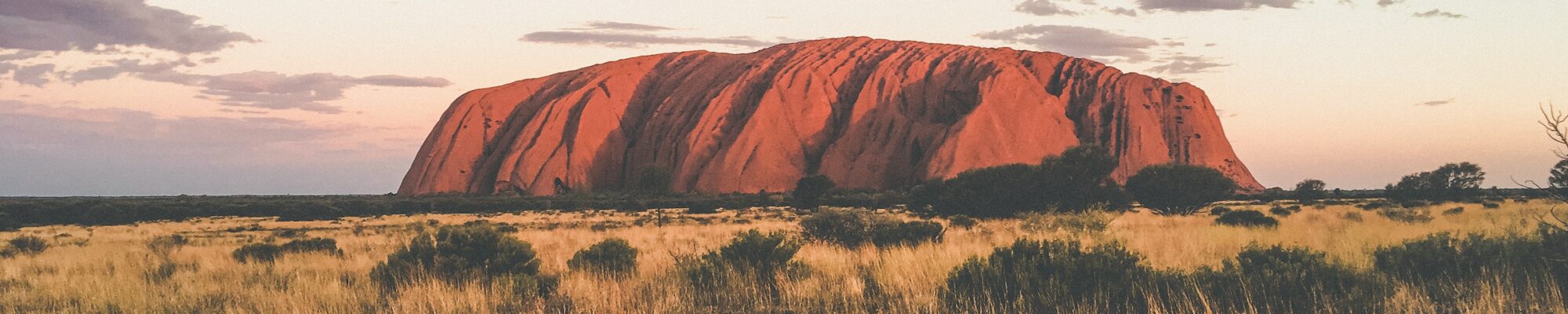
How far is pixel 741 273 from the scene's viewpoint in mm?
10570

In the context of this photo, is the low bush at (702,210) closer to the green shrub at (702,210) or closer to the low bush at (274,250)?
the green shrub at (702,210)

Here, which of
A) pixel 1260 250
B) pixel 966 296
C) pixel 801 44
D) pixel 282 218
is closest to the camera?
pixel 966 296

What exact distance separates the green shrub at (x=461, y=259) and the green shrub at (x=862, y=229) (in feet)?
23.3

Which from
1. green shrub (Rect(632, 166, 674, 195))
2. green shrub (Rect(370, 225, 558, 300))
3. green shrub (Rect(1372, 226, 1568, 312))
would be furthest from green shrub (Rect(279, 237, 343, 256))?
green shrub (Rect(632, 166, 674, 195))

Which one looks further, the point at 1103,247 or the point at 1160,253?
the point at 1160,253

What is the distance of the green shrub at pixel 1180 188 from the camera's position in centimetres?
4347

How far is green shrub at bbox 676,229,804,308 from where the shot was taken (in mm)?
9055

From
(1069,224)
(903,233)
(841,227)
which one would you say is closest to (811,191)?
(1069,224)

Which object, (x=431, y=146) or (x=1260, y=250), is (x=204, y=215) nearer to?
(x=431, y=146)

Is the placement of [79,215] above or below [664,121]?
below

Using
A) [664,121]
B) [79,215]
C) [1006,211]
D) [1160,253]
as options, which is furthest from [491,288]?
[664,121]

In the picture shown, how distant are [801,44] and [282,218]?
259 feet

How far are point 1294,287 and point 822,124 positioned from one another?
99308mm

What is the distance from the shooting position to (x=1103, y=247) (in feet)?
29.0
